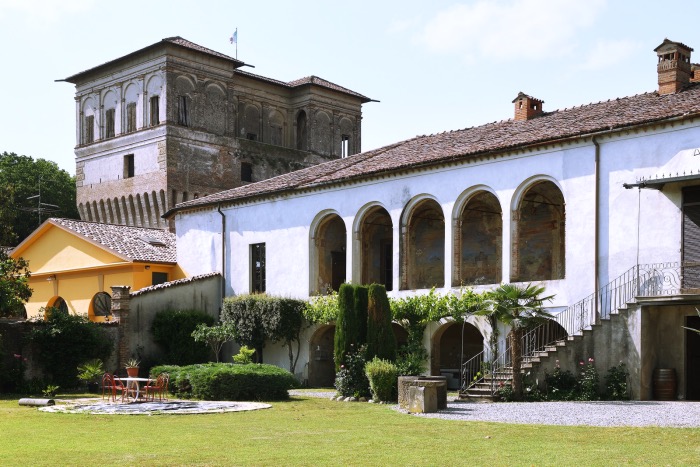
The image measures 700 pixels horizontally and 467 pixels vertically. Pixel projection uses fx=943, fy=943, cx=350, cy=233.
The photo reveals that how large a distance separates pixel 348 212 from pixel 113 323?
8295 millimetres

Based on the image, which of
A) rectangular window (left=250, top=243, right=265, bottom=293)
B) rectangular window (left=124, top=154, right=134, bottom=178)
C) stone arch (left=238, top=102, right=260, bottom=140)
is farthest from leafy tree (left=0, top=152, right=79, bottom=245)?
rectangular window (left=250, top=243, right=265, bottom=293)

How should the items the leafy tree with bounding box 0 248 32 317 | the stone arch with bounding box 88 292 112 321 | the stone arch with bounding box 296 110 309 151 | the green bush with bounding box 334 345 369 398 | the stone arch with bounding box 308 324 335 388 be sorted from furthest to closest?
the stone arch with bounding box 296 110 309 151, the stone arch with bounding box 88 292 112 321, the stone arch with bounding box 308 324 335 388, the leafy tree with bounding box 0 248 32 317, the green bush with bounding box 334 345 369 398

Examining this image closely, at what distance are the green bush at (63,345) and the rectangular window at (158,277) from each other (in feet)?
26.0

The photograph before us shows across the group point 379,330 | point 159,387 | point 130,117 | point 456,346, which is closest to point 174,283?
point 456,346

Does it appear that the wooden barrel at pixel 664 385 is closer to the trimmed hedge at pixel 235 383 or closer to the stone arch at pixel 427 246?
the trimmed hedge at pixel 235 383

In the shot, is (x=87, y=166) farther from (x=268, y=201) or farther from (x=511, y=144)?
(x=511, y=144)

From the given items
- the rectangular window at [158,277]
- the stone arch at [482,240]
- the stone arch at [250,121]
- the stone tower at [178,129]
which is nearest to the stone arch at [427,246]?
the stone arch at [482,240]

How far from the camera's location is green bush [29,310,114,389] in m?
26.7

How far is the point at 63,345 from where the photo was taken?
27.0 meters

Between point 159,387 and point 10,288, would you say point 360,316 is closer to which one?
point 159,387

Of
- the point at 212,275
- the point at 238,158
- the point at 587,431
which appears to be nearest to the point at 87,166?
the point at 238,158

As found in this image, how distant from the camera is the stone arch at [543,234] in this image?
28.1 m

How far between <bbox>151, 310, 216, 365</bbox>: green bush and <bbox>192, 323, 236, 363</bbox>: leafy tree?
317mm

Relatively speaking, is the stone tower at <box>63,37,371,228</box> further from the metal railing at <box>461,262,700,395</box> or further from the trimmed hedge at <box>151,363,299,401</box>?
the metal railing at <box>461,262,700,395</box>
